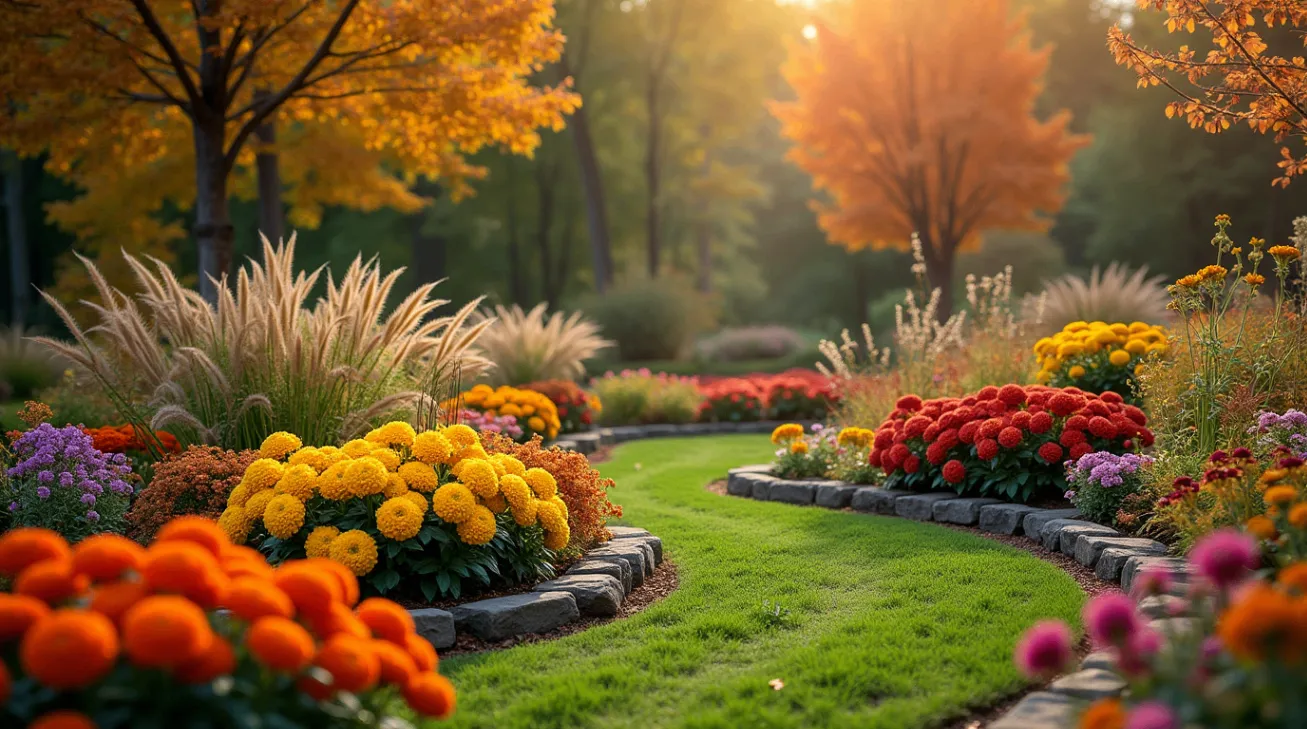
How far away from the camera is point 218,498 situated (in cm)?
482

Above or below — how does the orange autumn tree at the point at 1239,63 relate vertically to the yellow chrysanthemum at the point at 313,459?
above

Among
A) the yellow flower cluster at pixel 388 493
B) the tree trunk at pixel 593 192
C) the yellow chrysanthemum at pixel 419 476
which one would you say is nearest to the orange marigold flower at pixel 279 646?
the yellow flower cluster at pixel 388 493

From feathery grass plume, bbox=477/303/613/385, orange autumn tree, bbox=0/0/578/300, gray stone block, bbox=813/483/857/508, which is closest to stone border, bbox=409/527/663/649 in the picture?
gray stone block, bbox=813/483/857/508

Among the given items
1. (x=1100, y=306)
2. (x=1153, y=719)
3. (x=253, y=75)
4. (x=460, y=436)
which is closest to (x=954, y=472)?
(x=460, y=436)

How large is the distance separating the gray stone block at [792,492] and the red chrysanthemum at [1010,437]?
1574 millimetres

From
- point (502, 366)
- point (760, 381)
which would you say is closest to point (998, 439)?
point (502, 366)

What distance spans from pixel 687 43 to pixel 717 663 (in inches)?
822

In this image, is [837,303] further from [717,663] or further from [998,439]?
[717,663]

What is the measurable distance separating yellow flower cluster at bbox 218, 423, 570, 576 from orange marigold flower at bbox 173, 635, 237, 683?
1897mm

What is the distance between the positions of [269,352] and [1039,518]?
170 inches

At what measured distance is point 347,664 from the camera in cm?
217

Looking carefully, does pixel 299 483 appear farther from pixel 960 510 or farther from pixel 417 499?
pixel 960 510

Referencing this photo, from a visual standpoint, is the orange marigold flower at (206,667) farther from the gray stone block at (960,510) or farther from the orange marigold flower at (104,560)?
the gray stone block at (960,510)

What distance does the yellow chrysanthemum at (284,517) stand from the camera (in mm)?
4051
